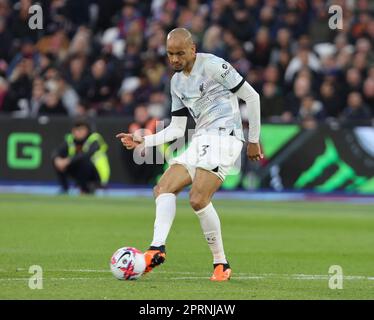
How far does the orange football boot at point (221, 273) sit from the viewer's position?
10344mm

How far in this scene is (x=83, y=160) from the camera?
2280 cm

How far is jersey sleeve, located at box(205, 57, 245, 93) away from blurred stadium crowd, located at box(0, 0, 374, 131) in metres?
12.4

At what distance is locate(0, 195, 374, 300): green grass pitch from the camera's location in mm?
9516

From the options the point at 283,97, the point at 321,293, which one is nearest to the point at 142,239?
the point at 321,293

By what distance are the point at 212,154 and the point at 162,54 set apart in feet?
48.7

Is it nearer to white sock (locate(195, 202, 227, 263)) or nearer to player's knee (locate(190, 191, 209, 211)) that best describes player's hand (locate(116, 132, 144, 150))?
player's knee (locate(190, 191, 209, 211))

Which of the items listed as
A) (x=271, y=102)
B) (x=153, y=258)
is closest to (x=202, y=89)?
(x=153, y=258)

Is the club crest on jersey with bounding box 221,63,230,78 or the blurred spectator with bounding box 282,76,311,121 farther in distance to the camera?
the blurred spectator with bounding box 282,76,311,121

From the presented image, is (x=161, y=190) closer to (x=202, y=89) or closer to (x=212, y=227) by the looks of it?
(x=212, y=227)

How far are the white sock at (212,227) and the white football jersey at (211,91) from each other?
2.55 ft

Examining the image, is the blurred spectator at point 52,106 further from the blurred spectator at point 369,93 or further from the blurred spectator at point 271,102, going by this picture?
the blurred spectator at point 369,93

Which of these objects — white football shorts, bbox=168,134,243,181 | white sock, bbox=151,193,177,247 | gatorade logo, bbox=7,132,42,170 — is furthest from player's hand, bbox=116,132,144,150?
gatorade logo, bbox=7,132,42,170

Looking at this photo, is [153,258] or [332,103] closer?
[153,258]
